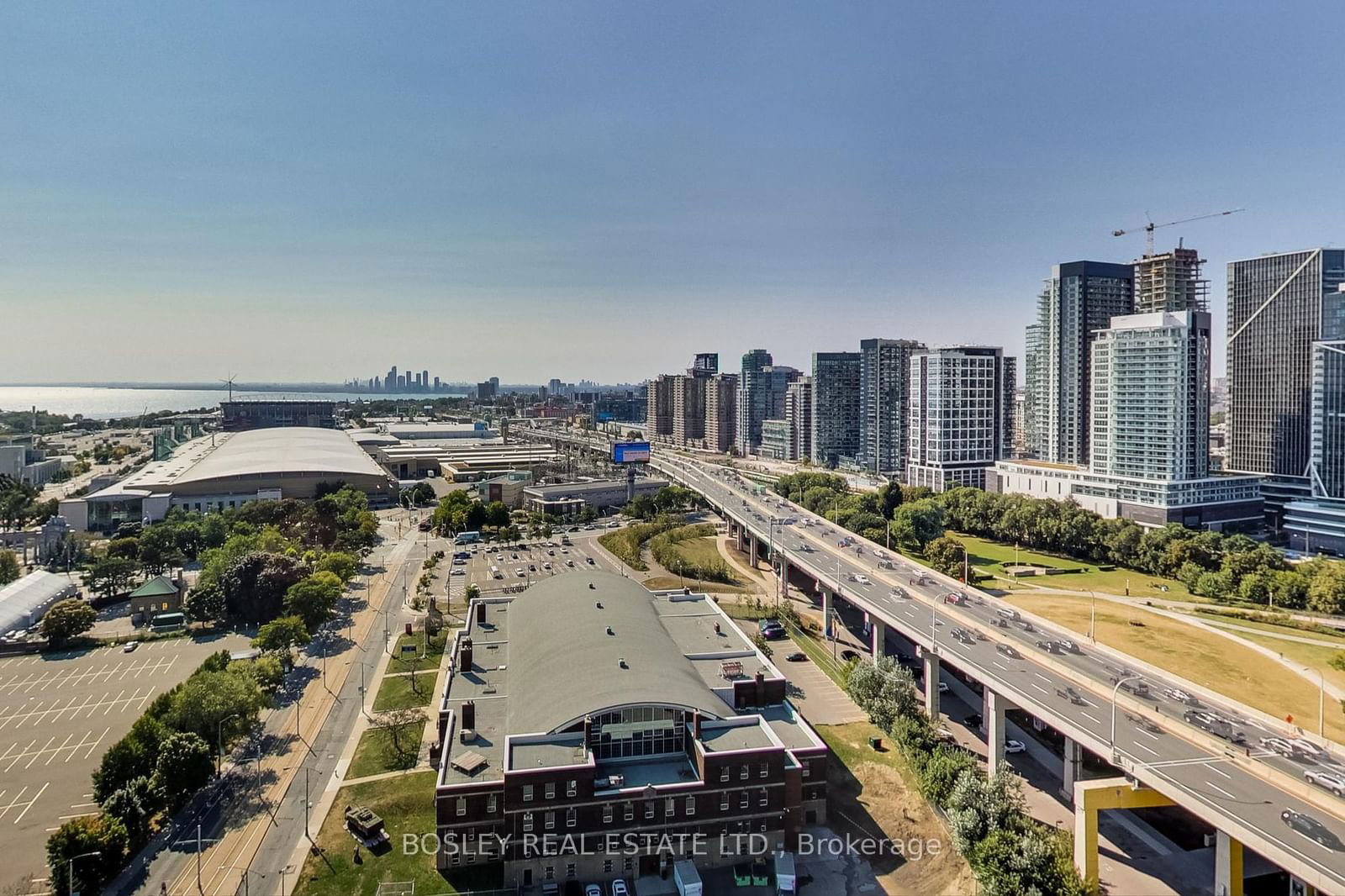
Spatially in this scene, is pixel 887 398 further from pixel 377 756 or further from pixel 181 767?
pixel 181 767

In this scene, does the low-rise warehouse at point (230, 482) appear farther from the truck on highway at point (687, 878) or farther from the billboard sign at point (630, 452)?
the truck on highway at point (687, 878)

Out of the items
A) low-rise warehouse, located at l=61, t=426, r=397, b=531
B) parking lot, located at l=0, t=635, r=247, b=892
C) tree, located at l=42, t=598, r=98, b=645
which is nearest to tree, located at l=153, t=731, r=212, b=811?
parking lot, located at l=0, t=635, r=247, b=892

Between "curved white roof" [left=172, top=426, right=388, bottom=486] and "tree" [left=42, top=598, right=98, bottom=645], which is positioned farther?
"curved white roof" [left=172, top=426, right=388, bottom=486]

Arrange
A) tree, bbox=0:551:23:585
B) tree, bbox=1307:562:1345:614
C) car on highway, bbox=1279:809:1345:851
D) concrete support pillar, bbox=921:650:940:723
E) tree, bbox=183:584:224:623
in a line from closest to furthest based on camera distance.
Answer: car on highway, bbox=1279:809:1345:851
concrete support pillar, bbox=921:650:940:723
tree, bbox=183:584:224:623
tree, bbox=1307:562:1345:614
tree, bbox=0:551:23:585

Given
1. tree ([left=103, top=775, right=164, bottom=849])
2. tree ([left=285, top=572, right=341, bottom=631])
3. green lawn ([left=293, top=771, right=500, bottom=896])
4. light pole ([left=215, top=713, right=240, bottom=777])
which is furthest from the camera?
tree ([left=285, top=572, right=341, bottom=631])

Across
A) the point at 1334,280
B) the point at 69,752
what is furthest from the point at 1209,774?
the point at 1334,280

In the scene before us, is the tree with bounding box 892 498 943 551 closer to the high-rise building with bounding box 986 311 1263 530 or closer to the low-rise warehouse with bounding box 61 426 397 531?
the high-rise building with bounding box 986 311 1263 530
